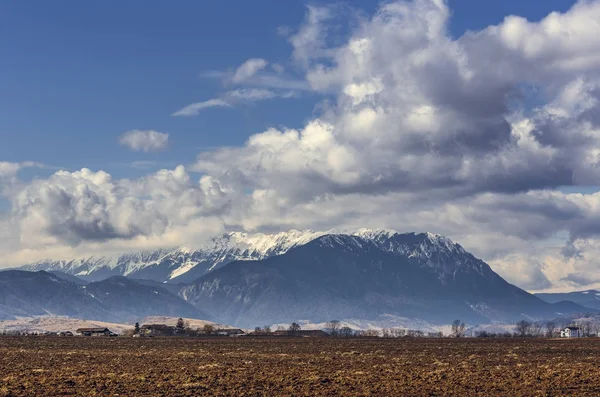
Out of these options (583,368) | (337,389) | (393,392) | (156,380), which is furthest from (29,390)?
(583,368)

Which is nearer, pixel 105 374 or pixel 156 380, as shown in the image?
pixel 156 380

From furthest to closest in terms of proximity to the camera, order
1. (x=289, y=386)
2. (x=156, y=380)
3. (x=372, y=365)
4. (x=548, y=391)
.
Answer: (x=372, y=365) → (x=156, y=380) → (x=289, y=386) → (x=548, y=391)

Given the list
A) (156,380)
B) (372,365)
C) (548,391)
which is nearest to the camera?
(548,391)

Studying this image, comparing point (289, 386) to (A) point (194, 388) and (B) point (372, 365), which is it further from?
(B) point (372, 365)

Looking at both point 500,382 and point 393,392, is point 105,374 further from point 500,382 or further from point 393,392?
point 500,382

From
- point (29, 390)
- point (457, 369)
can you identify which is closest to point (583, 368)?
point (457, 369)

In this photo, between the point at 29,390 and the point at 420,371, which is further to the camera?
the point at 420,371

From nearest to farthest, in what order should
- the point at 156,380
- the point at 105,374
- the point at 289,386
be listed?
the point at 289,386, the point at 156,380, the point at 105,374

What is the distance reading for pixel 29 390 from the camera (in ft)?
186

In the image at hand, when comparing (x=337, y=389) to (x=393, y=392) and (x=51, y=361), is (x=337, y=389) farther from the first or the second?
(x=51, y=361)

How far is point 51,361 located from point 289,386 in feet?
136

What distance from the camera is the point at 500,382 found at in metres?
62.3

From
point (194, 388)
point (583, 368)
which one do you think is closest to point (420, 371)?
point (583, 368)

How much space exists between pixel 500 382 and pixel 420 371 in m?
11.8
